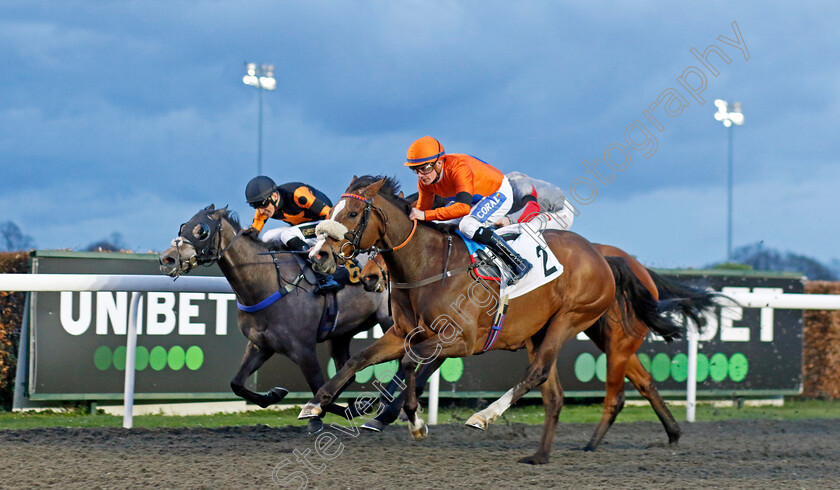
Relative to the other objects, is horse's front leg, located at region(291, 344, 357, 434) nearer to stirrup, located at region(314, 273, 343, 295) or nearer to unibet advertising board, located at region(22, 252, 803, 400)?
stirrup, located at region(314, 273, 343, 295)

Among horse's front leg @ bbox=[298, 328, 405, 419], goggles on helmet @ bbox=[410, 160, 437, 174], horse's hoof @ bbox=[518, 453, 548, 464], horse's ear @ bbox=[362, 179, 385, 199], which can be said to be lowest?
horse's hoof @ bbox=[518, 453, 548, 464]

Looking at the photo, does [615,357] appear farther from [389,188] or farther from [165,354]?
[165,354]

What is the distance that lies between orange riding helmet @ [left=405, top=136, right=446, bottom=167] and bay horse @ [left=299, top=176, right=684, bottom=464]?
0.16 meters

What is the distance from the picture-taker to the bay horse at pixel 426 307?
397 centimetres

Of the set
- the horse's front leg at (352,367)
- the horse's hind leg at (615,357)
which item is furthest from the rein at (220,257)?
the horse's hind leg at (615,357)

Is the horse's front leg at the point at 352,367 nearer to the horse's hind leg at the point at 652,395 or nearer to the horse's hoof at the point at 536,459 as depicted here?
the horse's hoof at the point at 536,459

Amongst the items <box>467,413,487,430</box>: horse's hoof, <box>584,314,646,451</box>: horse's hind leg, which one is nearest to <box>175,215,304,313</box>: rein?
<box>467,413,487,430</box>: horse's hoof

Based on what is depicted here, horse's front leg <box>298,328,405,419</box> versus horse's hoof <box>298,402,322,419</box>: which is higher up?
horse's front leg <box>298,328,405,419</box>

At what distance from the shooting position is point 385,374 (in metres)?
6.91

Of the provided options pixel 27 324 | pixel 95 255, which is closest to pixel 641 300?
pixel 95 255

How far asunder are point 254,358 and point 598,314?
2178mm

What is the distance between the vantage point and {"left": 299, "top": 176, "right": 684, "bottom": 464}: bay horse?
3975mm

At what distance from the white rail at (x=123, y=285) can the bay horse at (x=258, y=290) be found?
1.81 feet

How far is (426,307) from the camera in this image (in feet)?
13.8
